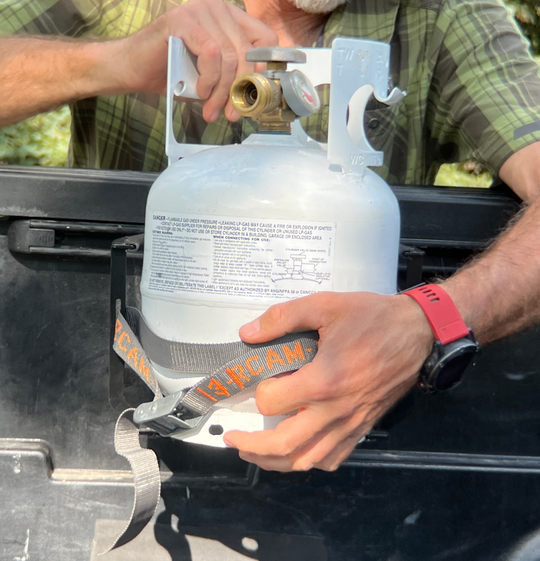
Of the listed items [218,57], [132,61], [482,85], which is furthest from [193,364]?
[482,85]

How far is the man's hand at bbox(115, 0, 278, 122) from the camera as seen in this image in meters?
1.14

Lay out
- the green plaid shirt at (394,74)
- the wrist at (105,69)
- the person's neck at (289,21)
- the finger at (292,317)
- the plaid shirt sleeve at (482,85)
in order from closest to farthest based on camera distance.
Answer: the finger at (292,317) → the wrist at (105,69) → the plaid shirt sleeve at (482,85) → the green plaid shirt at (394,74) → the person's neck at (289,21)

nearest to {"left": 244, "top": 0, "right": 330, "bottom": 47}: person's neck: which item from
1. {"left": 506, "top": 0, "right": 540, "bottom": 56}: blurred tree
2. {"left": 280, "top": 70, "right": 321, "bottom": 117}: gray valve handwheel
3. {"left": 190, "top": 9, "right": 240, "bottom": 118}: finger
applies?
{"left": 190, "top": 9, "right": 240, "bottom": 118}: finger

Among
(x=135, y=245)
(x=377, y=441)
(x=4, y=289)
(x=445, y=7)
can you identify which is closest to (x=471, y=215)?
(x=377, y=441)

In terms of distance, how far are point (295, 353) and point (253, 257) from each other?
6.4 inches

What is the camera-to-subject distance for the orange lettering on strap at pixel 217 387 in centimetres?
96

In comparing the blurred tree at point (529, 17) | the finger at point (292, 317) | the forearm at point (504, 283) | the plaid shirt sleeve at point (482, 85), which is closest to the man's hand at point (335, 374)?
the finger at point (292, 317)

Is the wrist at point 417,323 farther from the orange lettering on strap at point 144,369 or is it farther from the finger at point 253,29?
the finger at point 253,29

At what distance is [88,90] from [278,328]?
2.88 ft

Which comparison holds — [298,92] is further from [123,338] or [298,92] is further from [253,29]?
[123,338]

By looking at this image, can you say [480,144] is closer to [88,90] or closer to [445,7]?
[445,7]

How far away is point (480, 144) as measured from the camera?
1.59 metres

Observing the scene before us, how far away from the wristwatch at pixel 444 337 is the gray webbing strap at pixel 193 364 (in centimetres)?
20

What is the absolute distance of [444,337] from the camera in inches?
40.8
